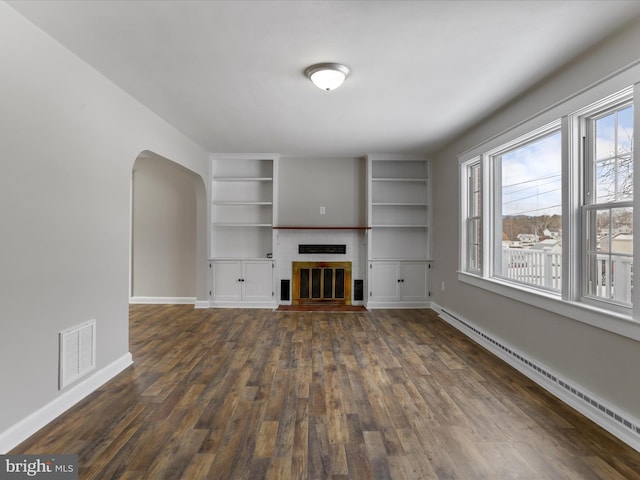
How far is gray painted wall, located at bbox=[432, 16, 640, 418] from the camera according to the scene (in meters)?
2.12

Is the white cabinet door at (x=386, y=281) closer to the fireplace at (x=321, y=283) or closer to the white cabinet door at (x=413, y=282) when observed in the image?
the white cabinet door at (x=413, y=282)

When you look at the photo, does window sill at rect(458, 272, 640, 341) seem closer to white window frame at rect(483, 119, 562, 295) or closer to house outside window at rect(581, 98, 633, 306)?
house outside window at rect(581, 98, 633, 306)

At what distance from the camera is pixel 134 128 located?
3.36 meters

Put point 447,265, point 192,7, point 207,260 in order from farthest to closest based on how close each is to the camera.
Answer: point 207,260
point 447,265
point 192,7

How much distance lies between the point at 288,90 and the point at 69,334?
258 centimetres

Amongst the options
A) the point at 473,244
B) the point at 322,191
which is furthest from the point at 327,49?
the point at 322,191

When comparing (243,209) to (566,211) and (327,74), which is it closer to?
(327,74)

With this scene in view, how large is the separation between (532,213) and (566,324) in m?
1.21

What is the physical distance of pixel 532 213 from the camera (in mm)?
3430

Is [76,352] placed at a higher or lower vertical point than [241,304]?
higher

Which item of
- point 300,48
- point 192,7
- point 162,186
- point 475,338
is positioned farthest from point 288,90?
point 162,186

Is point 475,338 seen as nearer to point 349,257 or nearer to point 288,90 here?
point 349,257

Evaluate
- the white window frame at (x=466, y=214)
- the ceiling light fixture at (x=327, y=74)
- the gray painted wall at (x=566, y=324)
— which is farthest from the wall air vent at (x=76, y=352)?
the white window frame at (x=466, y=214)

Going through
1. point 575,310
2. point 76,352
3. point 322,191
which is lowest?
point 76,352
